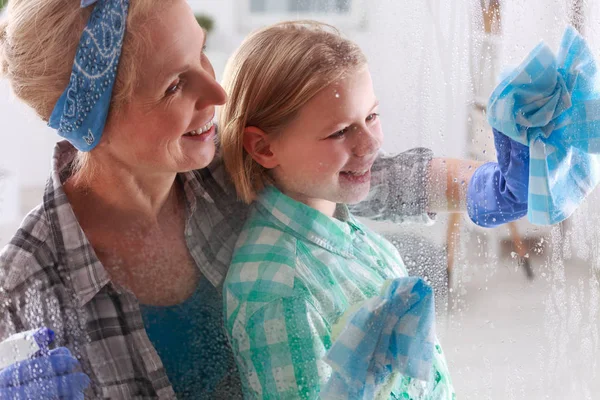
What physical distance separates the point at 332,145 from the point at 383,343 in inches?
5.9

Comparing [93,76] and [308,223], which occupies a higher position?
[93,76]

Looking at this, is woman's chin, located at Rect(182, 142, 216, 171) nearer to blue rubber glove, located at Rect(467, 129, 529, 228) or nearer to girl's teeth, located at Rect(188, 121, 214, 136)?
girl's teeth, located at Rect(188, 121, 214, 136)

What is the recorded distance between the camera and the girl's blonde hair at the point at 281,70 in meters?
→ 0.56

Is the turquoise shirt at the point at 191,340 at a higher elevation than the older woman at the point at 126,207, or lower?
lower

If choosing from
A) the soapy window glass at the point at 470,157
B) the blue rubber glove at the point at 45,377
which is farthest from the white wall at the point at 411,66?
the blue rubber glove at the point at 45,377

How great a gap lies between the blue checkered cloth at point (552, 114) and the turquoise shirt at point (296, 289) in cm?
14

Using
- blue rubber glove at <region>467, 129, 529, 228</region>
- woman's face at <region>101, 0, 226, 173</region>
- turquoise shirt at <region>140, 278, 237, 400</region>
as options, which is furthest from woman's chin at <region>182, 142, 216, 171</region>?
blue rubber glove at <region>467, 129, 529, 228</region>

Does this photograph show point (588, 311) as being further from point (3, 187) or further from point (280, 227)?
point (3, 187)

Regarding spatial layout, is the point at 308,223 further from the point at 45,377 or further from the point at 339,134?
the point at 45,377

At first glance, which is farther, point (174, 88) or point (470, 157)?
point (470, 157)

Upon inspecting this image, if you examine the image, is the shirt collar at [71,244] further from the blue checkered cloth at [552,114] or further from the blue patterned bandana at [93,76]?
the blue checkered cloth at [552,114]

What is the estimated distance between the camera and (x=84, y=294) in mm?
562

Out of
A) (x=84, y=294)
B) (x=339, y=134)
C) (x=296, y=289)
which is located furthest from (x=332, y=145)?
(x=84, y=294)

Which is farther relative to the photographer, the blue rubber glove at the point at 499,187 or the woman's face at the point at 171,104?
the blue rubber glove at the point at 499,187
